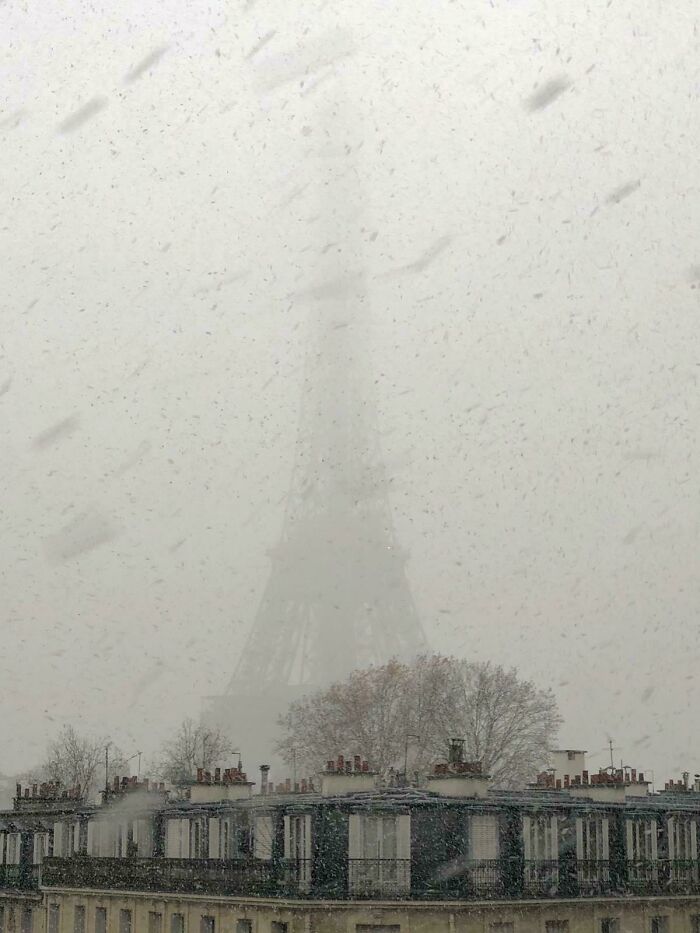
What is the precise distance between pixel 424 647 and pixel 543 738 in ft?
80.9

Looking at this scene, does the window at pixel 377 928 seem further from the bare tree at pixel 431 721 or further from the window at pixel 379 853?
the bare tree at pixel 431 721

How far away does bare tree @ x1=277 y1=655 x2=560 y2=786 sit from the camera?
5879cm

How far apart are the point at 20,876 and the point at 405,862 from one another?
15394 mm

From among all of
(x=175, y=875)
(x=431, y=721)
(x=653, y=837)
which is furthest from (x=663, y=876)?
(x=431, y=721)

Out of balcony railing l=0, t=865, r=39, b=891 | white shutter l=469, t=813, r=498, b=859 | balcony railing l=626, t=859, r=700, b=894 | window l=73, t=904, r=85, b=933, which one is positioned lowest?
window l=73, t=904, r=85, b=933

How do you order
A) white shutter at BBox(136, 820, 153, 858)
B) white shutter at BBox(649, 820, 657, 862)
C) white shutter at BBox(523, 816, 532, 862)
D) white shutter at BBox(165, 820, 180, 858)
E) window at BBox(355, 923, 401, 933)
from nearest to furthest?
window at BBox(355, 923, 401, 933) < white shutter at BBox(523, 816, 532, 862) < white shutter at BBox(649, 820, 657, 862) < white shutter at BBox(165, 820, 180, 858) < white shutter at BBox(136, 820, 153, 858)

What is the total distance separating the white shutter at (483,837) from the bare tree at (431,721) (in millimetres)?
29071

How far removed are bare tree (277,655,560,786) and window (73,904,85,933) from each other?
2390 cm

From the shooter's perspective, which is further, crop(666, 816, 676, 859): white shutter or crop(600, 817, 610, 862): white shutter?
crop(666, 816, 676, 859): white shutter

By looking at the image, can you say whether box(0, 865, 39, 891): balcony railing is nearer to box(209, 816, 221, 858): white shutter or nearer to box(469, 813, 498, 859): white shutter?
box(209, 816, 221, 858): white shutter

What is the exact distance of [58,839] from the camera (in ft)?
120

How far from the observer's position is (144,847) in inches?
1277

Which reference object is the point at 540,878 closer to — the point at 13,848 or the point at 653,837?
the point at 653,837

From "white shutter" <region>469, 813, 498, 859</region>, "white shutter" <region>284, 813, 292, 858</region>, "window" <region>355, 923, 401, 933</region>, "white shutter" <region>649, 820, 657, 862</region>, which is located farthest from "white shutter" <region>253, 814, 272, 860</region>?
"white shutter" <region>649, 820, 657, 862</region>
